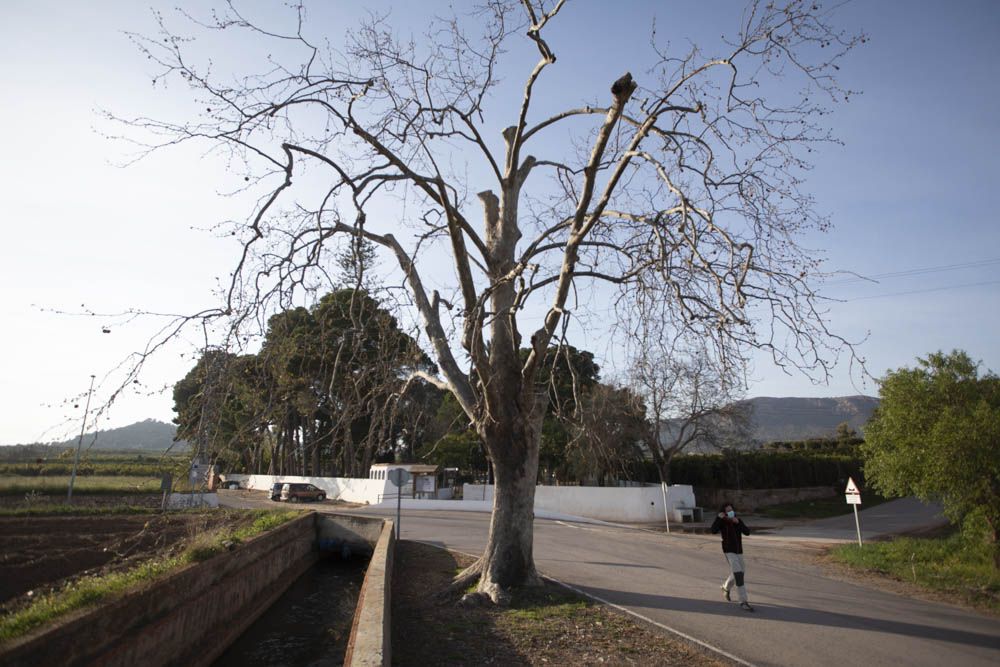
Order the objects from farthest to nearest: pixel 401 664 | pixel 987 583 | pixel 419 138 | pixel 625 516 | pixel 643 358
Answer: pixel 625 516, pixel 987 583, pixel 419 138, pixel 643 358, pixel 401 664

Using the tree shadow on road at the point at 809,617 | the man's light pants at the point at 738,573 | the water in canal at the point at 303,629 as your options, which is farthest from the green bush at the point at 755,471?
the man's light pants at the point at 738,573

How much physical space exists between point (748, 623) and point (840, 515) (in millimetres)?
33992

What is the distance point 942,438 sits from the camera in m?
14.8

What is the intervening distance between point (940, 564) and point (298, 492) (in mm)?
Answer: 33625

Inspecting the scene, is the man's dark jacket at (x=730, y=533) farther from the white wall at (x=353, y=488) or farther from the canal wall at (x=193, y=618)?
the white wall at (x=353, y=488)

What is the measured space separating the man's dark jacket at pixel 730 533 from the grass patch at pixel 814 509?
100 ft

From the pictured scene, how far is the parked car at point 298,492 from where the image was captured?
38500mm

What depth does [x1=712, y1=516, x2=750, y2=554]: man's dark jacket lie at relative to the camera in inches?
386

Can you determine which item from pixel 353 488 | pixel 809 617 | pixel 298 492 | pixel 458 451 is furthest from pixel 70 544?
pixel 458 451

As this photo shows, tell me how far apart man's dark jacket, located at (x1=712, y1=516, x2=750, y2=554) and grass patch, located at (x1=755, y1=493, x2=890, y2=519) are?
3062 centimetres

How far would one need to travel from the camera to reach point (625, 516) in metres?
33.0

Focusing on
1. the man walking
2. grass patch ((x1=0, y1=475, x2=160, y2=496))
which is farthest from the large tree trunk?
grass patch ((x1=0, y1=475, x2=160, y2=496))

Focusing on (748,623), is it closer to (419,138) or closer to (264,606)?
(419,138)

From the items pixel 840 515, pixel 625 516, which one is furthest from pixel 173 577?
pixel 840 515
